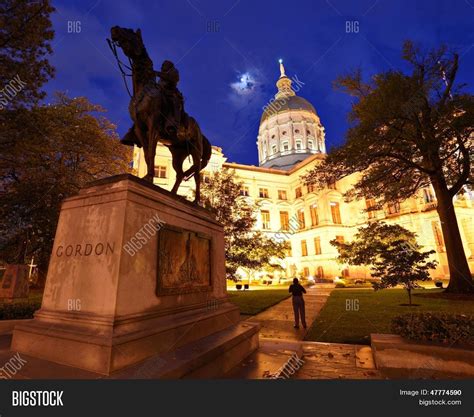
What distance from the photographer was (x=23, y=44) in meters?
12.1

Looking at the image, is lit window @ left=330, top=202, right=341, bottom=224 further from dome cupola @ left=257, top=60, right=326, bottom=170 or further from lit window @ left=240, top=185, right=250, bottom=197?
dome cupola @ left=257, top=60, right=326, bottom=170

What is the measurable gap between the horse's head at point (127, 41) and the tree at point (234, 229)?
14.1m

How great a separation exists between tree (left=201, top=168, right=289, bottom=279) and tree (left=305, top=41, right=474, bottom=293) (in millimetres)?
7805

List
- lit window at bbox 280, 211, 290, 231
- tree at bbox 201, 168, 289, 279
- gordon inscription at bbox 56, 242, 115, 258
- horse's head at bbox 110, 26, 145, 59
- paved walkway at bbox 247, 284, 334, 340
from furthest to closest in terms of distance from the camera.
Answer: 1. lit window at bbox 280, 211, 290, 231
2. tree at bbox 201, 168, 289, 279
3. paved walkway at bbox 247, 284, 334, 340
4. horse's head at bbox 110, 26, 145, 59
5. gordon inscription at bbox 56, 242, 115, 258

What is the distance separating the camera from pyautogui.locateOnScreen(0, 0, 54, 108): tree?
11641 millimetres

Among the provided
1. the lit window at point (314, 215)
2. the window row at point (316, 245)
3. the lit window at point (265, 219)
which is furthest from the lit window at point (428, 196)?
the lit window at point (265, 219)

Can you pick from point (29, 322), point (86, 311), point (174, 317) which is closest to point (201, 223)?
point (174, 317)

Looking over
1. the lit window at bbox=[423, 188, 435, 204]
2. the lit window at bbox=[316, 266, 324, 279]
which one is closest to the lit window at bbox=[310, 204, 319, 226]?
the lit window at bbox=[316, 266, 324, 279]

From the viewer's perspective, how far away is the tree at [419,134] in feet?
46.3

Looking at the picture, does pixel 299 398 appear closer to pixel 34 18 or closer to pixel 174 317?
pixel 174 317

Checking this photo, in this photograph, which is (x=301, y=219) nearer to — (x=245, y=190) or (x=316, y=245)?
(x=316, y=245)

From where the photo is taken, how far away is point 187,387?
301 centimetres

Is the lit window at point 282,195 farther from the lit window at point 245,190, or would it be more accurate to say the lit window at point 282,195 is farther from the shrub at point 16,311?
the shrub at point 16,311

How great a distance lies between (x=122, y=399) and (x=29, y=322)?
7.22ft
